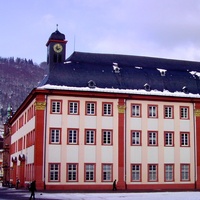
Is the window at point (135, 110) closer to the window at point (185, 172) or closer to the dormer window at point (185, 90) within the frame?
the dormer window at point (185, 90)

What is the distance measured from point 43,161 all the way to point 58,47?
1560 cm

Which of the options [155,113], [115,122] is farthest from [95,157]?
[155,113]

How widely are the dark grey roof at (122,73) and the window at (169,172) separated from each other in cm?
959

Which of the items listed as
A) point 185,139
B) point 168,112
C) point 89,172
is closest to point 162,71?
point 168,112

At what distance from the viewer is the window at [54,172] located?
2178 inches

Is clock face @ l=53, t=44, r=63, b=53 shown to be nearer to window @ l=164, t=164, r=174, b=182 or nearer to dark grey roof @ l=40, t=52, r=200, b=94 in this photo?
dark grey roof @ l=40, t=52, r=200, b=94

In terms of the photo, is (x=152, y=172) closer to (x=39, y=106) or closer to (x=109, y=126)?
(x=109, y=126)

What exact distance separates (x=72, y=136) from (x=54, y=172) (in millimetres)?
4602

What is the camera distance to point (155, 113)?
6062 centimetres

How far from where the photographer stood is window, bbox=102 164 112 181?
188ft

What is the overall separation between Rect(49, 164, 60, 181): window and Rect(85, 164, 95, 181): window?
3.30m

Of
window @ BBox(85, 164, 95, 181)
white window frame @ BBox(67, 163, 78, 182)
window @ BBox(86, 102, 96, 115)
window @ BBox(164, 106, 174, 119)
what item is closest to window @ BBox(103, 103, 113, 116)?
window @ BBox(86, 102, 96, 115)

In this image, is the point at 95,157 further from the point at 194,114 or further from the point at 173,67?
the point at 173,67

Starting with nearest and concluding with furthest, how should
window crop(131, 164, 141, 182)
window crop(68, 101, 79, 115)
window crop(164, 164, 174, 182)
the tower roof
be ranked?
1. window crop(68, 101, 79, 115)
2. window crop(131, 164, 141, 182)
3. window crop(164, 164, 174, 182)
4. the tower roof
